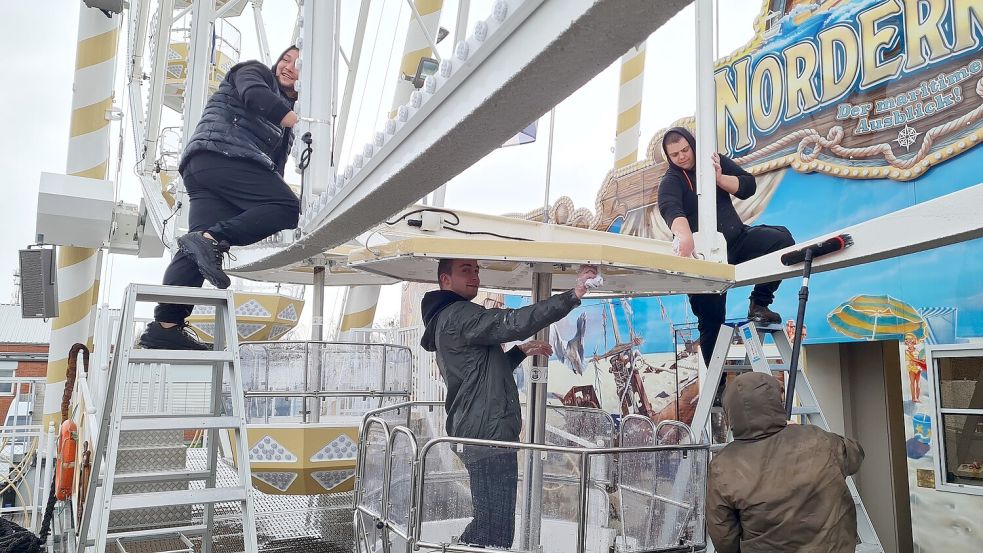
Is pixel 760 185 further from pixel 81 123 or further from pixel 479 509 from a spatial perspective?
pixel 81 123

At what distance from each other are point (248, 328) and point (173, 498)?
37.4 ft

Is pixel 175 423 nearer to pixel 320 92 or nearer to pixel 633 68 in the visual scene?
pixel 320 92

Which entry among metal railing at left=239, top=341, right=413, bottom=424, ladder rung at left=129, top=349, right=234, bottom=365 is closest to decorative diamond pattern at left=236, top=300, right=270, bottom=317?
metal railing at left=239, top=341, right=413, bottom=424

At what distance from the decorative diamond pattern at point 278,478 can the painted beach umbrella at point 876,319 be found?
4999 mm

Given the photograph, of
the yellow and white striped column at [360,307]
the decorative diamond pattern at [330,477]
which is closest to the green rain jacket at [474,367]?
the decorative diamond pattern at [330,477]

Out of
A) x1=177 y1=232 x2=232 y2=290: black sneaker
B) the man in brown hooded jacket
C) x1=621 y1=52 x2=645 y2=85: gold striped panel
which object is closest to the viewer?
the man in brown hooded jacket

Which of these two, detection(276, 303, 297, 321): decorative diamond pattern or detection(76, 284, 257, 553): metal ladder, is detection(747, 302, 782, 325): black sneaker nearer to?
detection(76, 284, 257, 553): metal ladder

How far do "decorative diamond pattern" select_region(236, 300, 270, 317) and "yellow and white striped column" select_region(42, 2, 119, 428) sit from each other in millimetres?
5402

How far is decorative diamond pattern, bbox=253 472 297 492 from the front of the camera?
20.7ft

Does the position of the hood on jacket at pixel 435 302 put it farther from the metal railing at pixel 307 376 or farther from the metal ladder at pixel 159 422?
the metal railing at pixel 307 376

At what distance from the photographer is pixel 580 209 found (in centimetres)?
998

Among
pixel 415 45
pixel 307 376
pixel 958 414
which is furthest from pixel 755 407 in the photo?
pixel 415 45

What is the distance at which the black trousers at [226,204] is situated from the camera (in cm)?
432

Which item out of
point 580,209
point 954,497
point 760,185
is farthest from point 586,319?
point 954,497
